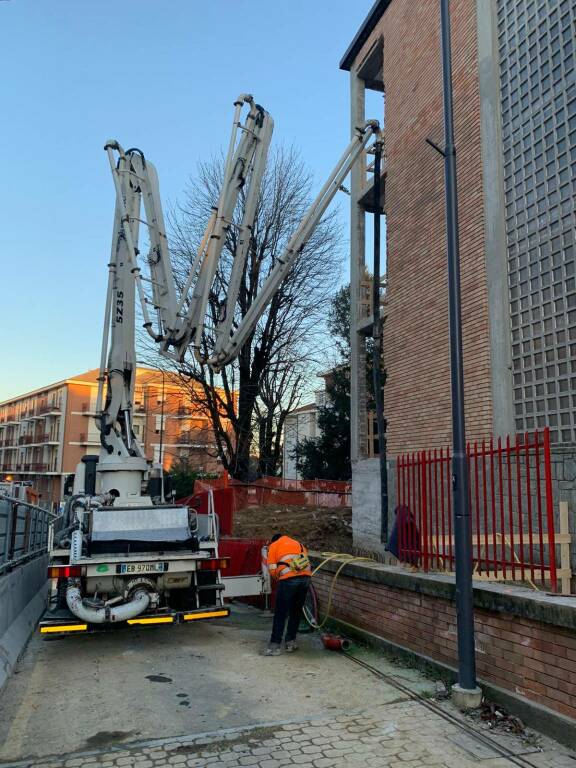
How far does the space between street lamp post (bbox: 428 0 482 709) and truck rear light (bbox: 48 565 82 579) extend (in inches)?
173

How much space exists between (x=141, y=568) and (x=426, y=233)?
8.97m

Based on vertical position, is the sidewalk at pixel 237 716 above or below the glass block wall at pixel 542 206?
below

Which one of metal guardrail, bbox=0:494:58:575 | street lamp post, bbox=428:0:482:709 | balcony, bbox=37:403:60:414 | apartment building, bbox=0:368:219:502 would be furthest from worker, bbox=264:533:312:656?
balcony, bbox=37:403:60:414

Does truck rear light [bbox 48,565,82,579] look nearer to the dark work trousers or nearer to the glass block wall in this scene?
the dark work trousers

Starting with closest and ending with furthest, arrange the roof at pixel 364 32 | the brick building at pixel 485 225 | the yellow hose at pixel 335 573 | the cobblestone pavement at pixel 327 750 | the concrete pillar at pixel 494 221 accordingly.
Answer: the cobblestone pavement at pixel 327 750 → the yellow hose at pixel 335 573 → the brick building at pixel 485 225 → the concrete pillar at pixel 494 221 → the roof at pixel 364 32

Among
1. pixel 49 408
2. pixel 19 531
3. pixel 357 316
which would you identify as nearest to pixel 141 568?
pixel 19 531

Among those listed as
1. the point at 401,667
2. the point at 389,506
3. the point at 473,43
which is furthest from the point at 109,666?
the point at 473,43

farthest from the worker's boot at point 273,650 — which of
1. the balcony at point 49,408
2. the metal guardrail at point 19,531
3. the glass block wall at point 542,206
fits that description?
the balcony at point 49,408

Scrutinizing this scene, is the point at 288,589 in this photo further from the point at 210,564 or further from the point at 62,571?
the point at 62,571

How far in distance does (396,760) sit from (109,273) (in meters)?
9.49

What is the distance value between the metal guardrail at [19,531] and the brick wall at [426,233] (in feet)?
23.5

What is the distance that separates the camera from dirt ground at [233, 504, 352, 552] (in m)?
16.6

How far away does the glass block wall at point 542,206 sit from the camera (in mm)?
8750

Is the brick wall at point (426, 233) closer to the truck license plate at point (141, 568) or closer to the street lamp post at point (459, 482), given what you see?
the street lamp post at point (459, 482)
